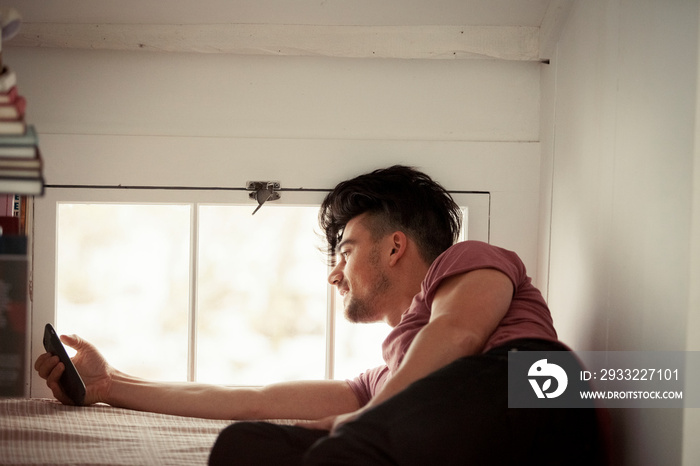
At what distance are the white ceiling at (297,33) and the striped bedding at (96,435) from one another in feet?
3.24

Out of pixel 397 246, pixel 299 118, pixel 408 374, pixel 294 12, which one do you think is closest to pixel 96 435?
pixel 408 374

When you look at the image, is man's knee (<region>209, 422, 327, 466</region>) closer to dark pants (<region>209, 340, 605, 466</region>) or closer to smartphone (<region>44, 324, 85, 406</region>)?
dark pants (<region>209, 340, 605, 466</region>)

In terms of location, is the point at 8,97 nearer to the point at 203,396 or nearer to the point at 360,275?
the point at 203,396

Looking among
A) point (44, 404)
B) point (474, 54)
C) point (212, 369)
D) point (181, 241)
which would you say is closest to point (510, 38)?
point (474, 54)

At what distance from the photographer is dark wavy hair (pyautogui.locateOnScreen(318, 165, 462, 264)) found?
1856 mm

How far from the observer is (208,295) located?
212cm

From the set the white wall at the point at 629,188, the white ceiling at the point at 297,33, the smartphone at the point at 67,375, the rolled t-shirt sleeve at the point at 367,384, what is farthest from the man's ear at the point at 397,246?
the smartphone at the point at 67,375

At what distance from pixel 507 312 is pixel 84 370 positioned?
1.00 m

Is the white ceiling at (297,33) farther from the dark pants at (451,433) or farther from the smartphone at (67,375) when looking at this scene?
the dark pants at (451,433)

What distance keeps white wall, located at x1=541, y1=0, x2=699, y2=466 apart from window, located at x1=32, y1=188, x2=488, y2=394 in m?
0.71

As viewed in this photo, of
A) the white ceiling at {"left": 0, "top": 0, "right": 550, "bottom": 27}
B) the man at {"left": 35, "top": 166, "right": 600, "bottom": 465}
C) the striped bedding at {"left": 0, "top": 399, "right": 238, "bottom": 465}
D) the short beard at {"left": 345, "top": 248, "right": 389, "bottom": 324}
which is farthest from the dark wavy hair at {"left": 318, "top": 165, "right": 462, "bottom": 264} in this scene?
the striped bedding at {"left": 0, "top": 399, "right": 238, "bottom": 465}

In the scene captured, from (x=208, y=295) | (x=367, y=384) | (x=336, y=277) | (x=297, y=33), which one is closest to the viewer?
(x=367, y=384)

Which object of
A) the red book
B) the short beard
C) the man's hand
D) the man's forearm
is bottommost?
the man's forearm

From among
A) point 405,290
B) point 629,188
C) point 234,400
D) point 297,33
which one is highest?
point 297,33
